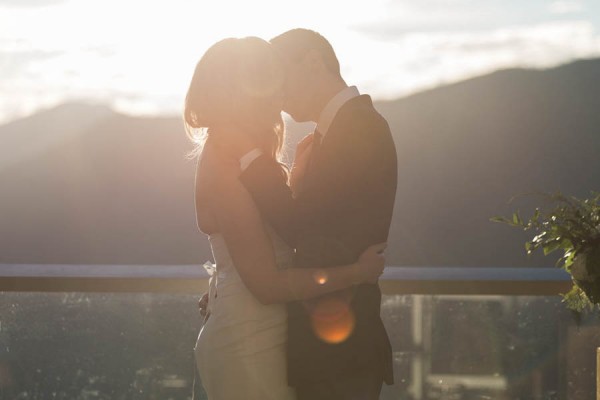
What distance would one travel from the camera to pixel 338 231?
6.41 ft

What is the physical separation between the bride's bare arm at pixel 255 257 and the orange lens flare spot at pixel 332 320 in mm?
41

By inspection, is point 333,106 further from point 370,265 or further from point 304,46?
point 370,265

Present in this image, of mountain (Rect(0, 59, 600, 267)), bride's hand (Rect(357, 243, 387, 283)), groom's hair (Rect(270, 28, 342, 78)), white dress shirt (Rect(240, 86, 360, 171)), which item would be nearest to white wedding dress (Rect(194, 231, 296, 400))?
bride's hand (Rect(357, 243, 387, 283))

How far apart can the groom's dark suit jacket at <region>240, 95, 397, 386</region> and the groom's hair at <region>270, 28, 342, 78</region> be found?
0.31 m

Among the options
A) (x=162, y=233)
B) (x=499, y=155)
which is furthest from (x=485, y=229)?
(x=162, y=233)

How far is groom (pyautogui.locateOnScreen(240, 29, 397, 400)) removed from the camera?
1.89 m

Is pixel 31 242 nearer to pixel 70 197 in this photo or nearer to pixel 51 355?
pixel 70 197

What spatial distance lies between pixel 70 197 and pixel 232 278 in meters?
41.1

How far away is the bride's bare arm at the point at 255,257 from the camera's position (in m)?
1.87

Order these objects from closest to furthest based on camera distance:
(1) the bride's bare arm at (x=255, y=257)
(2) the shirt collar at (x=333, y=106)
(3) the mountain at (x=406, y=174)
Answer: (1) the bride's bare arm at (x=255, y=257) → (2) the shirt collar at (x=333, y=106) → (3) the mountain at (x=406, y=174)

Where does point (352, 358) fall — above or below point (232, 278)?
below

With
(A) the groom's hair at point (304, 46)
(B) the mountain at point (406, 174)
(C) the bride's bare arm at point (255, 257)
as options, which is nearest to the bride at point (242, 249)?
(C) the bride's bare arm at point (255, 257)

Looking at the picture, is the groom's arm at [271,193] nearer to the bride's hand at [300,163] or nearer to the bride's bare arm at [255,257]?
the bride's bare arm at [255,257]

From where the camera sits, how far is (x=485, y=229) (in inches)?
1645
